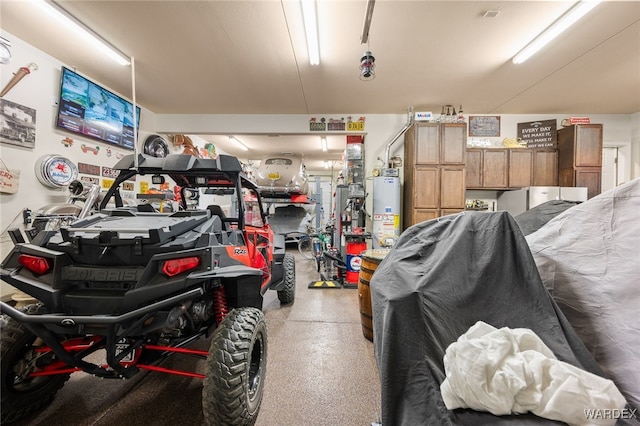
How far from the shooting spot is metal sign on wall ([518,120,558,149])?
5.23 metres

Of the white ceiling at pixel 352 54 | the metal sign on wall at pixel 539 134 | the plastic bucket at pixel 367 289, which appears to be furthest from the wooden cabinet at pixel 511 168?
the plastic bucket at pixel 367 289

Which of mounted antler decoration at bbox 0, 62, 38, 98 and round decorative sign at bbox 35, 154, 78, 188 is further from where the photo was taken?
round decorative sign at bbox 35, 154, 78, 188

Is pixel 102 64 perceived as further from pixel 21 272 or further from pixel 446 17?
pixel 446 17

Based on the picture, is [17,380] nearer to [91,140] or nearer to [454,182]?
[91,140]

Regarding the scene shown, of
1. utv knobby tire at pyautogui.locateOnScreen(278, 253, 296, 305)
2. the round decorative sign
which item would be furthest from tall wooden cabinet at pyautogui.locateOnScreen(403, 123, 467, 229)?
the round decorative sign

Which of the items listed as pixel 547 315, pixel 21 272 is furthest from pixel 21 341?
pixel 547 315

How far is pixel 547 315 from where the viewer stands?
3.61 feet

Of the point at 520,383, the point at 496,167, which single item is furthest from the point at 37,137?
the point at 496,167

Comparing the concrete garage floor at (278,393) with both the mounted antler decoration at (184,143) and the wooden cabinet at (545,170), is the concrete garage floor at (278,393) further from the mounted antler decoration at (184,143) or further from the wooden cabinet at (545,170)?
the wooden cabinet at (545,170)

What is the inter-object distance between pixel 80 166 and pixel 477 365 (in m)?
5.40

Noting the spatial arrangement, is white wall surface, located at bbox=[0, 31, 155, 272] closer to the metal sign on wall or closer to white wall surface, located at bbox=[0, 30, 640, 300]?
white wall surface, located at bbox=[0, 30, 640, 300]

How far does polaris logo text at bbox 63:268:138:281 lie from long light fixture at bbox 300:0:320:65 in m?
2.85

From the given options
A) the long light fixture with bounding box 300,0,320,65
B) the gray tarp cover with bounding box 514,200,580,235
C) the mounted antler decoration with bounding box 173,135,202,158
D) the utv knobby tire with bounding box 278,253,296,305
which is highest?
the long light fixture with bounding box 300,0,320,65

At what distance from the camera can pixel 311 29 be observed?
2.87m
